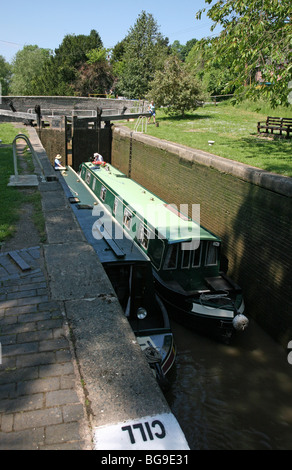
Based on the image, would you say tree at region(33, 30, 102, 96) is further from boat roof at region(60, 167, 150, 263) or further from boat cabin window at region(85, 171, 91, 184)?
boat roof at region(60, 167, 150, 263)

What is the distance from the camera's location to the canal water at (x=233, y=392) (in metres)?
5.60

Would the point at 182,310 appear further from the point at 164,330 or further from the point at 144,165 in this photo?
the point at 144,165

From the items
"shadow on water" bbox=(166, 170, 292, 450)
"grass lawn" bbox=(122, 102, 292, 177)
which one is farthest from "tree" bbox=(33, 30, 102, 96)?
"shadow on water" bbox=(166, 170, 292, 450)

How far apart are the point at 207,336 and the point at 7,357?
5.14 meters

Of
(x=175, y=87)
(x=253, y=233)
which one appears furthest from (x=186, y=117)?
(x=253, y=233)

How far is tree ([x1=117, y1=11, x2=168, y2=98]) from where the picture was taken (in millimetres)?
34156

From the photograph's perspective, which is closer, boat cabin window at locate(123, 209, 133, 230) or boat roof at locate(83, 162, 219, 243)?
boat roof at locate(83, 162, 219, 243)

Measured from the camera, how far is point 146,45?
37.4 m

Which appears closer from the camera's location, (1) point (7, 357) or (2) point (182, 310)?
(1) point (7, 357)

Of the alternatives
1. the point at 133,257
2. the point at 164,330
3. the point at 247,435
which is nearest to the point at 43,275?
the point at 133,257

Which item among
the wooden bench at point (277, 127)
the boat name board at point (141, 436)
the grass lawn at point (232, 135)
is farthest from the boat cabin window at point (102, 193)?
the boat name board at point (141, 436)

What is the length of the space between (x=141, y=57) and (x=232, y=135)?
25067 millimetres

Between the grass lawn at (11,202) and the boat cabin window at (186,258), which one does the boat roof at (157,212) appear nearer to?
the boat cabin window at (186,258)

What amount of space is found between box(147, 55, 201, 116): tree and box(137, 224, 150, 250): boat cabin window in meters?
14.5
